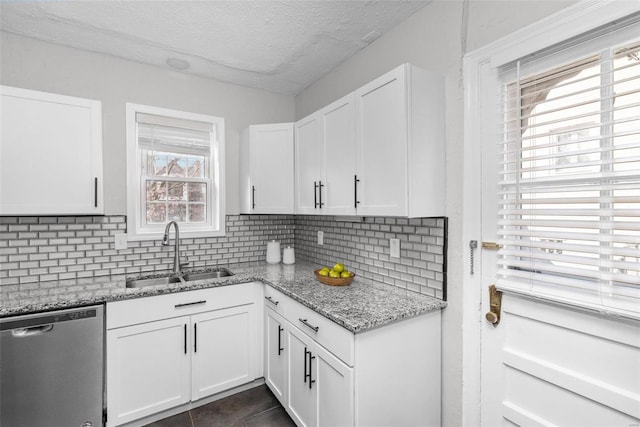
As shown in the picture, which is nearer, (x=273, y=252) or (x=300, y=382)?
(x=300, y=382)

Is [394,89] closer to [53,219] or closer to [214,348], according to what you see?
[214,348]

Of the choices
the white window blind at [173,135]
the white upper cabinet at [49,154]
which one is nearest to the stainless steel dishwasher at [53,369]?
the white upper cabinet at [49,154]

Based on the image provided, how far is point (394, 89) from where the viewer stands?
1672 millimetres

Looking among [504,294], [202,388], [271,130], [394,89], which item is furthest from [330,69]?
[202,388]

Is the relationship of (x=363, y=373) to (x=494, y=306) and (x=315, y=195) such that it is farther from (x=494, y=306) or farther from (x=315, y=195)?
(x=315, y=195)

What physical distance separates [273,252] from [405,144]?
1.86 metres

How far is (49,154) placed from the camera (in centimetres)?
197

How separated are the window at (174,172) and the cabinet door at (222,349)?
87 cm

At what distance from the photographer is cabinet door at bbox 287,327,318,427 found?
177 centimetres

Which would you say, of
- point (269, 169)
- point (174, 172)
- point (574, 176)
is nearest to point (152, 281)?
point (174, 172)

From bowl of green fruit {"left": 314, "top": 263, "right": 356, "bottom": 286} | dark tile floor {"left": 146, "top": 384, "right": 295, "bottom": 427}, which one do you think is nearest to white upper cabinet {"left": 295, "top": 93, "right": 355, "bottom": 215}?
bowl of green fruit {"left": 314, "top": 263, "right": 356, "bottom": 286}

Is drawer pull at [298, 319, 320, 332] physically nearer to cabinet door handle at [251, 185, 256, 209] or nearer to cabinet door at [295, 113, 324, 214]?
cabinet door at [295, 113, 324, 214]

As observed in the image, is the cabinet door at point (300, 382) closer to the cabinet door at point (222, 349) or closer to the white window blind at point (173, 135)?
the cabinet door at point (222, 349)

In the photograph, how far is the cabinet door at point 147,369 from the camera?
1930mm
